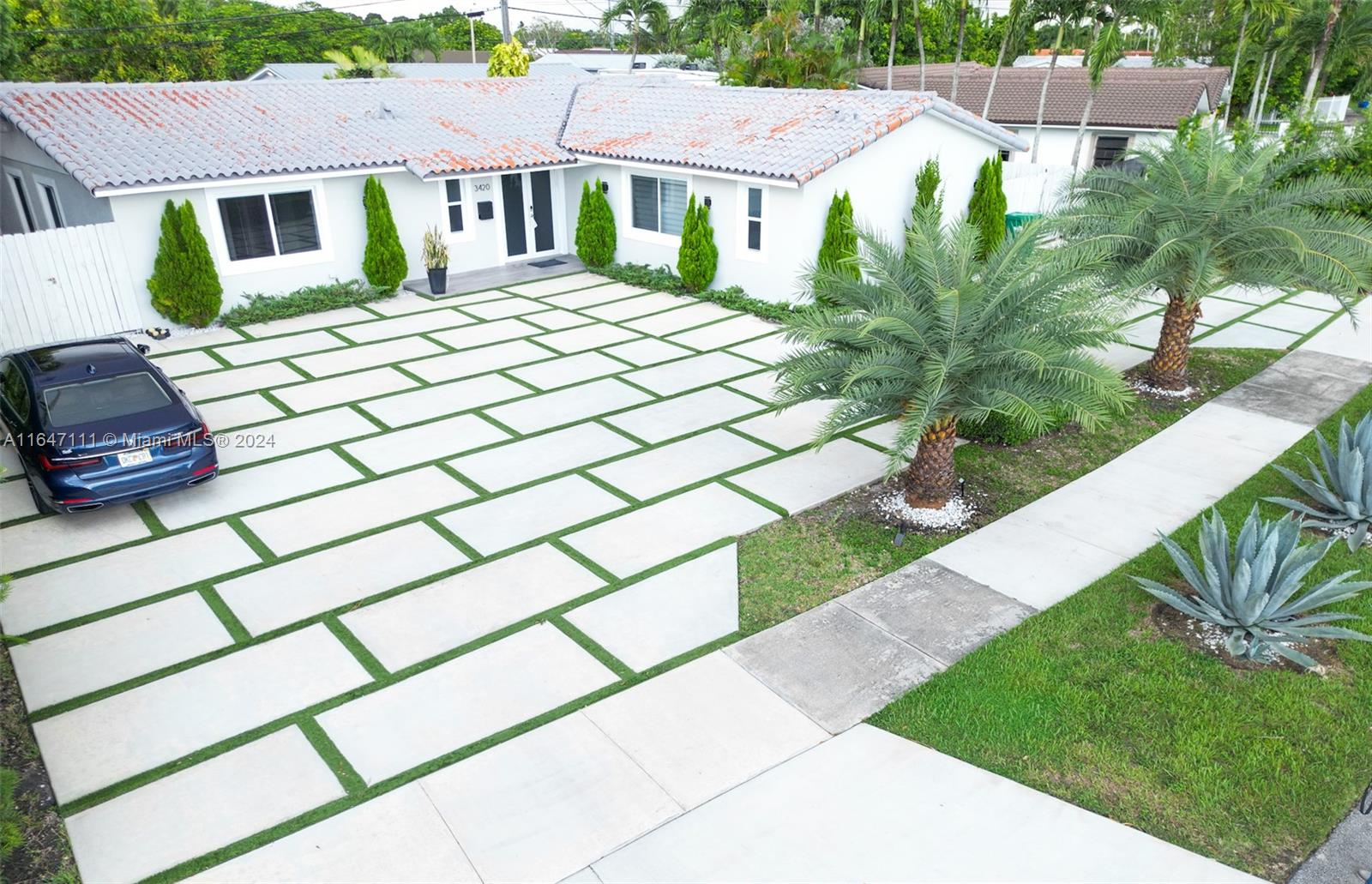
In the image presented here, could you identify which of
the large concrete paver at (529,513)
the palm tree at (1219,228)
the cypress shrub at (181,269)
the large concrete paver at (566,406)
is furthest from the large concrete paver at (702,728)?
the cypress shrub at (181,269)

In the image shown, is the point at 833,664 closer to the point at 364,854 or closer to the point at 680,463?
the point at 364,854

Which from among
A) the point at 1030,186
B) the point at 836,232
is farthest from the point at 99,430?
the point at 1030,186

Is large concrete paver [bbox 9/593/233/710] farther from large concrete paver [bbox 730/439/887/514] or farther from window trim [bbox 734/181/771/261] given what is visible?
window trim [bbox 734/181/771/261]

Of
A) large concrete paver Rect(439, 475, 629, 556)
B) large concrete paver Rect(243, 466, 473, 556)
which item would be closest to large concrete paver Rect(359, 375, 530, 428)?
large concrete paver Rect(243, 466, 473, 556)

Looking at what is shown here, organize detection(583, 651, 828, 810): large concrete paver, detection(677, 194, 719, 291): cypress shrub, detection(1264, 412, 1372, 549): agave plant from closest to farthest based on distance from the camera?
1. detection(583, 651, 828, 810): large concrete paver
2. detection(1264, 412, 1372, 549): agave plant
3. detection(677, 194, 719, 291): cypress shrub

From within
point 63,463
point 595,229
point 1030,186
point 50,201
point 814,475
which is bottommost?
point 814,475

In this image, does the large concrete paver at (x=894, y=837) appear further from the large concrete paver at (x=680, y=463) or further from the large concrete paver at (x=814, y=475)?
the large concrete paver at (x=680, y=463)

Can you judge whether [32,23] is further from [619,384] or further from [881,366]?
[881,366]
